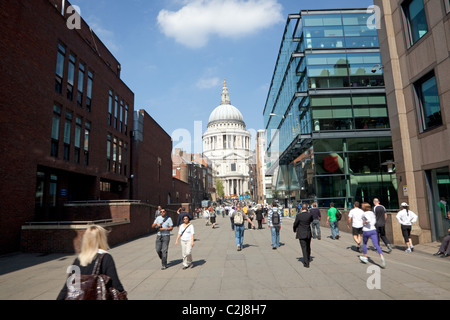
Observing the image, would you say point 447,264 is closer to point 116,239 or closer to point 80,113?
point 116,239

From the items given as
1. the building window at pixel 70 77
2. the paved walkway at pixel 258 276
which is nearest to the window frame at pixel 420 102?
the paved walkway at pixel 258 276

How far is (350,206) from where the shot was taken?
995 inches

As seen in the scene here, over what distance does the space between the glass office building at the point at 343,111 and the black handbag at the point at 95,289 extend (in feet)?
80.0

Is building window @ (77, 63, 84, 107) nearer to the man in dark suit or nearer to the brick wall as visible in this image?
the brick wall

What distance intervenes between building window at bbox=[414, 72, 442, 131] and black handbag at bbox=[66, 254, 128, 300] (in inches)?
515

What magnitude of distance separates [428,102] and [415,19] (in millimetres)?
3931

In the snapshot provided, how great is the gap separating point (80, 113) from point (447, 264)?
19757 millimetres

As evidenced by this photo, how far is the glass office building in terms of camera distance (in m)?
25.7

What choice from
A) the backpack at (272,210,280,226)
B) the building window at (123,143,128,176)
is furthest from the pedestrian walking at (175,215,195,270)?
the building window at (123,143,128,176)

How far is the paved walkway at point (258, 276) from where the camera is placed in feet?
19.9

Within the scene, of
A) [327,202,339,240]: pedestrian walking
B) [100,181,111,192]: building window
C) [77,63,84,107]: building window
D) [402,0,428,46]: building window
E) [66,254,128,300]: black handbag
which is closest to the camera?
[66,254,128,300]: black handbag

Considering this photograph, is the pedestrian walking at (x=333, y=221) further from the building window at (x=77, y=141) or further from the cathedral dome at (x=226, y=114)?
the cathedral dome at (x=226, y=114)

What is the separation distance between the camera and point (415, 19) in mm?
12898
